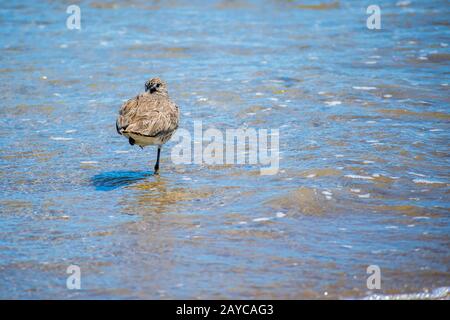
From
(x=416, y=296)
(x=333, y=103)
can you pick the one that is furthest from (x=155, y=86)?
(x=416, y=296)

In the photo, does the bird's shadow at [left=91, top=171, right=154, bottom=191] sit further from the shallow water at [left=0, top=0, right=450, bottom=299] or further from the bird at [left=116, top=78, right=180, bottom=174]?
the bird at [left=116, top=78, right=180, bottom=174]

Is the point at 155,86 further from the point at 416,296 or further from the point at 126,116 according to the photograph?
the point at 416,296

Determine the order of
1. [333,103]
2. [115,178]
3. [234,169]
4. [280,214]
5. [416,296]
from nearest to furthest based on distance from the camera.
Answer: [416,296]
[280,214]
[115,178]
[234,169]
[333,103]

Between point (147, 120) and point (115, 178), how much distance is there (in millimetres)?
791

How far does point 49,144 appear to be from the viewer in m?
9.45

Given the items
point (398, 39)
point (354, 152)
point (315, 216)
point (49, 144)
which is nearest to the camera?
point (315, 216)

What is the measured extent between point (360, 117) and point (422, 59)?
3.71 meters

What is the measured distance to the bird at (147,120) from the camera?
7957 millimetres

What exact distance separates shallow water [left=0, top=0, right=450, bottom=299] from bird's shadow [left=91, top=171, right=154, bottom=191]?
26 mm

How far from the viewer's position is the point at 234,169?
8484 mm

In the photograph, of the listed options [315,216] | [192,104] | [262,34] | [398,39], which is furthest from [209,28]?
[315,216]

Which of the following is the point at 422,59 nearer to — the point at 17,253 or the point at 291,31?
the point at 291,31

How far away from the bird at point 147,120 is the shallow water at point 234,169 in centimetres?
49

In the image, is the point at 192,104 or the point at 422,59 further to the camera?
the point at 422,59
